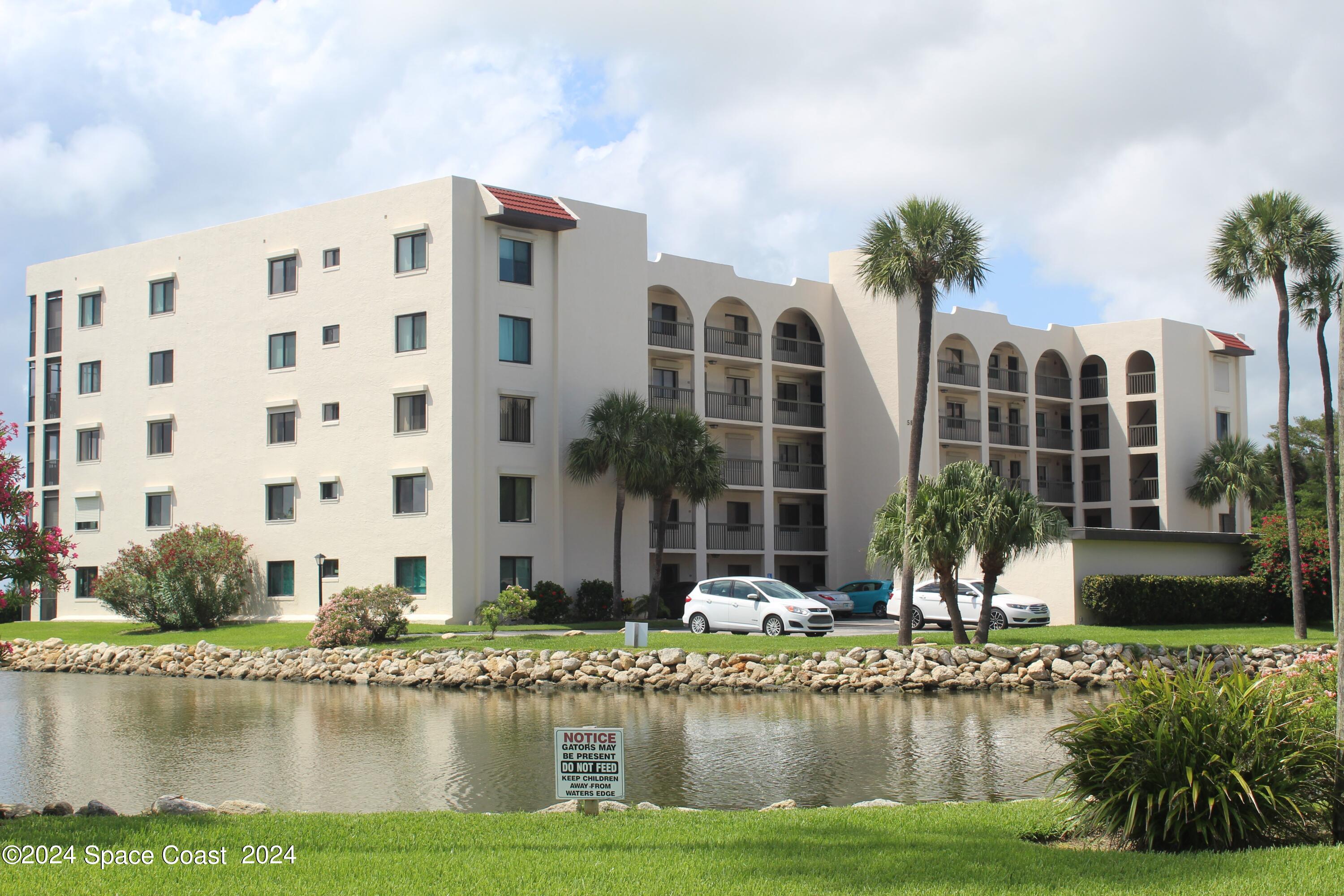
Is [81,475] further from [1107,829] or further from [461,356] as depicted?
[1107,829]

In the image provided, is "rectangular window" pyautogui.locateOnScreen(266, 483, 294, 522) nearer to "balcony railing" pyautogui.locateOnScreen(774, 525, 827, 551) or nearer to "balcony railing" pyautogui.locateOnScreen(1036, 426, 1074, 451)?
"balcony railing" pyautogui.locateOnScreen(774, 525, 827, 551)

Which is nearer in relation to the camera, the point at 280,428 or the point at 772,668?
the point at 772,668

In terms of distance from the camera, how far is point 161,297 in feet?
149

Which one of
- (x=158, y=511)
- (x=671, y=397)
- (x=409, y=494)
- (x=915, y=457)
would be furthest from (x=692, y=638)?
(x=158, y=511)

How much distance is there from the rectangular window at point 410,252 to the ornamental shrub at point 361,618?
1136cm

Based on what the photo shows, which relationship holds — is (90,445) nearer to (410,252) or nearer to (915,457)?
(410,252)

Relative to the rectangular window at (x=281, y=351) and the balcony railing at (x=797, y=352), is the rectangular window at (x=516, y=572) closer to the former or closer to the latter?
the rectangular window at (x=281, y=351)

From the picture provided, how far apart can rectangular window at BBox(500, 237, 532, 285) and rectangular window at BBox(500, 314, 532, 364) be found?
4.09 feet

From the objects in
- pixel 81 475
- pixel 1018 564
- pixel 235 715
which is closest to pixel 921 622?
pixel 1018 564

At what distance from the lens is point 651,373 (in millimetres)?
46469

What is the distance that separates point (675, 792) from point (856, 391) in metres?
38.0

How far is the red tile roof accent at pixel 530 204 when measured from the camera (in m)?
38.6

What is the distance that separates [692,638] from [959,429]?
2608 cm

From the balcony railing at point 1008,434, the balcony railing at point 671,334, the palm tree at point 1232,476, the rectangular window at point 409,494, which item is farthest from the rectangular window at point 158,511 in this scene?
the palm tree at point 1232,476
